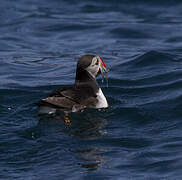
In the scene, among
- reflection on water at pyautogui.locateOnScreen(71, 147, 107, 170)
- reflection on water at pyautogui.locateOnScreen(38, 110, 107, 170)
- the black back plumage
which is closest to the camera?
reflection on water at pyautogui.locateOnScreen(71, 147, 107, 170)

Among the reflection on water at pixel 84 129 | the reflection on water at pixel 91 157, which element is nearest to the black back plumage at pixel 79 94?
the reflection on water at pixel 84 129

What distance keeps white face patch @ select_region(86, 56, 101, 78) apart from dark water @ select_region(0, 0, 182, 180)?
67 centimetres

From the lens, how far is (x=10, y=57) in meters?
12.8

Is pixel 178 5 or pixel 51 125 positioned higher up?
pixel 178 5

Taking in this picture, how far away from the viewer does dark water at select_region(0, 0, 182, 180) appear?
6160 millimetres

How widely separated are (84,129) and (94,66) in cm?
139

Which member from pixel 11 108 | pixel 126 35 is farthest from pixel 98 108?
pixel 126 35

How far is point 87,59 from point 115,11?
33.4 ft

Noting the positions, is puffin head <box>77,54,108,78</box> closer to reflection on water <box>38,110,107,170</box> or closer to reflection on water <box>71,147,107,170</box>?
reflection on water <box>38,110,107,170</box>

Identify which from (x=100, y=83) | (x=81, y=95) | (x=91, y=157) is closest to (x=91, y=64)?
(x=81, y=95)

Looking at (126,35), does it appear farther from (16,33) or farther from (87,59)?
(87,59)

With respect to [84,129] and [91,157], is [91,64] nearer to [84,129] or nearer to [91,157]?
[84,129]

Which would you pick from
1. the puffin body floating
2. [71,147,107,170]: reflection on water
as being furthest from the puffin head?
[71,147,107,170]: reflection on water

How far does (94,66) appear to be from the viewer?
328 inches
